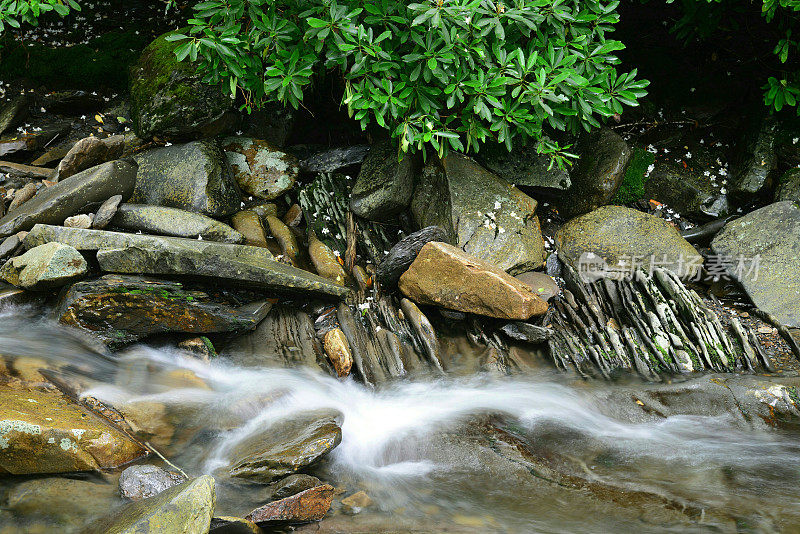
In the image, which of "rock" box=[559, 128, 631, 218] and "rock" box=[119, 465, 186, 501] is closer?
"rock" box=[119, 465, 186, 501]

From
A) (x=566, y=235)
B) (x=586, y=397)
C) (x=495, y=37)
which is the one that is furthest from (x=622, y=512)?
(x=495, y=37)

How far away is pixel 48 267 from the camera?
4648 millimetres

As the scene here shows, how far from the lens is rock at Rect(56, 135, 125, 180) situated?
20.2ft

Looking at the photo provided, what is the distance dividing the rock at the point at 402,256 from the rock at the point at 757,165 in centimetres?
423

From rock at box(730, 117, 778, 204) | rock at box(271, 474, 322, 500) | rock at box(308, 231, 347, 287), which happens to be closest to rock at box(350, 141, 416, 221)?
rock at box(308, 231, 347, 287)

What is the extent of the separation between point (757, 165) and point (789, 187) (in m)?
0.49

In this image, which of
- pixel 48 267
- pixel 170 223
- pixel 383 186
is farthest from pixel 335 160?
pixel 48 267

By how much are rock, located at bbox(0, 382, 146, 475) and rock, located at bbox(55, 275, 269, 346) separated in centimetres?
93

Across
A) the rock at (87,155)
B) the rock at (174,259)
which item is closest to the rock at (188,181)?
the rock at (87,155)

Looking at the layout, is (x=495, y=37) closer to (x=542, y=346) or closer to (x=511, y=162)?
(x=511, y=162)

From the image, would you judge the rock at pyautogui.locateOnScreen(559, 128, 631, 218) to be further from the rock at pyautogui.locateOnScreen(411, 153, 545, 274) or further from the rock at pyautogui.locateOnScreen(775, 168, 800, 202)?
the rock at pyautogui.locateOnScreen(775, 168, 800, 202)

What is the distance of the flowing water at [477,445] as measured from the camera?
11.3 feet

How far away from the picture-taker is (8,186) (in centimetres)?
643

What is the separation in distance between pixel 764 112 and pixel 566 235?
133 inches
